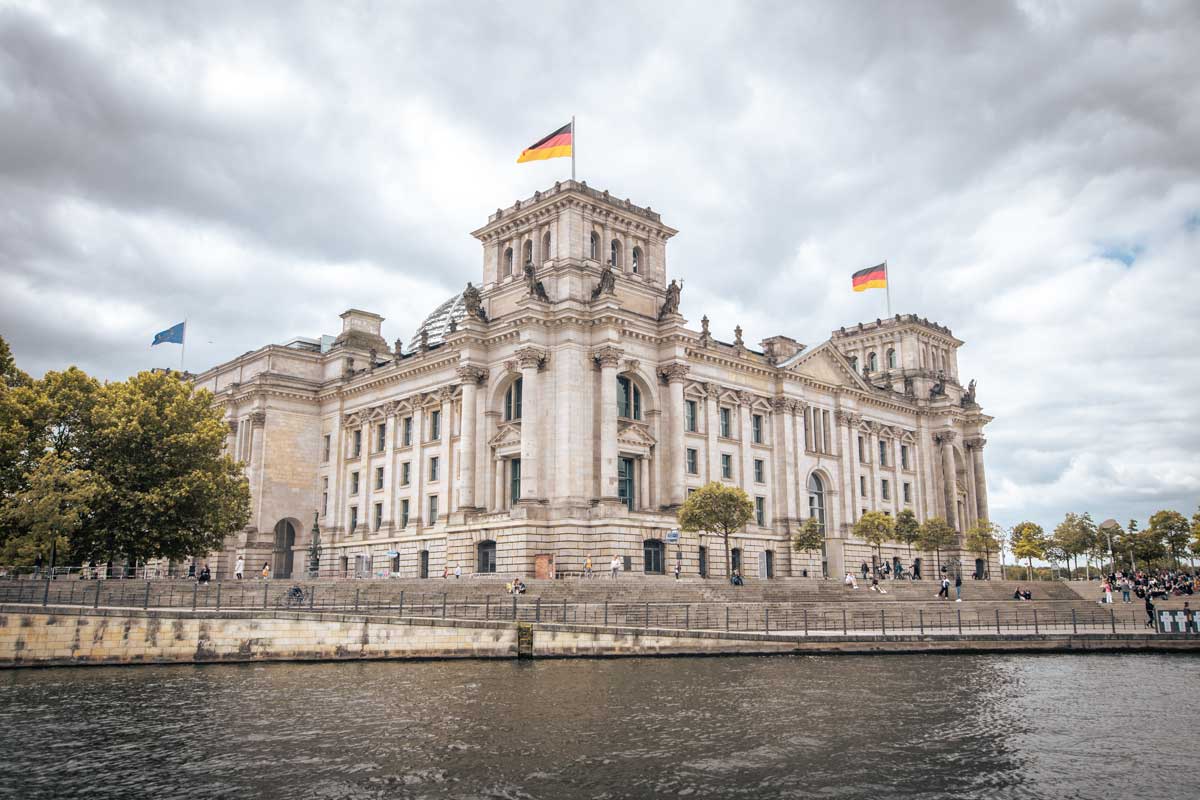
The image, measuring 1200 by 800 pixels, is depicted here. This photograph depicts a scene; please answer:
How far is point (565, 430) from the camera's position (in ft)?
200

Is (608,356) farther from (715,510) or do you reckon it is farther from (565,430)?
(715,510)

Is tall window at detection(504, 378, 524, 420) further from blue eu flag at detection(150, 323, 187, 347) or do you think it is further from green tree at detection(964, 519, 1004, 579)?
green tree at detection(964, 519, 1004, 579)

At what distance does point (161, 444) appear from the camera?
180 feet

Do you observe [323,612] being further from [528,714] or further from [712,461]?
[712,461]

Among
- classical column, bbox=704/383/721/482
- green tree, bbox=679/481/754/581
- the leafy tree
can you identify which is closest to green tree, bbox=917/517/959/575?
the leafy tree

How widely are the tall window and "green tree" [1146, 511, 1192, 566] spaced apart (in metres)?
84.3

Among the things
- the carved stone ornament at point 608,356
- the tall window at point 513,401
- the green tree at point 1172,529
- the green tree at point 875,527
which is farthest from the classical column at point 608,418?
the green tree at point 1172,529

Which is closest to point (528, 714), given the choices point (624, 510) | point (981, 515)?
point (624, 510)

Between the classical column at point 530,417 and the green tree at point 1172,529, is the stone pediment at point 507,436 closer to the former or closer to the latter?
the classical column at point 530,417

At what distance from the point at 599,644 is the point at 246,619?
45.1ft

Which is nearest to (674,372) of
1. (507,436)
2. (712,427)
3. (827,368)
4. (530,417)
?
(712,427)

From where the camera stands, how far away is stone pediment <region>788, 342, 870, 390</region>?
258 ft

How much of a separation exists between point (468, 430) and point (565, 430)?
28.7ft

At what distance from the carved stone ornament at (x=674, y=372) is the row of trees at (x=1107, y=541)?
2090 inches
